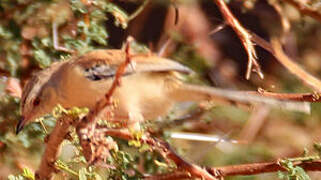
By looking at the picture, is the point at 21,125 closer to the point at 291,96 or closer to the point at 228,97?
the point at 228,97

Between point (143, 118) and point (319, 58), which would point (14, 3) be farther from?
point (319, 58)

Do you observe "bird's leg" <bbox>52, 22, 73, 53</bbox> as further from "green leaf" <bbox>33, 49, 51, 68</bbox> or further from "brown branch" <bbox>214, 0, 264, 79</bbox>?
"brown branch" <bbox>214, 0, 264, 79</bbox>

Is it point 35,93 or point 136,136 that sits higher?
point 136,136

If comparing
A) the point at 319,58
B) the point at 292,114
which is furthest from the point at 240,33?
the point at 319,58

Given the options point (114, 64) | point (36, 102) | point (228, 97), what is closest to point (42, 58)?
point (36, 102)

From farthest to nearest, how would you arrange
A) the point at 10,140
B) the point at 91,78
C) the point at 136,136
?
the point at 10,140
the point at 91,78
the point at 136,136
